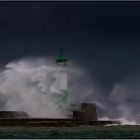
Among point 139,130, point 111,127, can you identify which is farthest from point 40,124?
point 139,130

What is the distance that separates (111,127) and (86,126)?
3.14 meters

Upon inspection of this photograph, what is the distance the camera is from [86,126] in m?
44.7

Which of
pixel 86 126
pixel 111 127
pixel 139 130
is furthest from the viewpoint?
pixel 86 126

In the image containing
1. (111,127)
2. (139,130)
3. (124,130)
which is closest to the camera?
(139,130)

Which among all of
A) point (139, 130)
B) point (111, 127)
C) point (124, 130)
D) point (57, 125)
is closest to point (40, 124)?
point (57, 125)

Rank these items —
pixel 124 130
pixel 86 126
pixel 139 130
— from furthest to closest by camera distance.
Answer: pixel 86 126 < pixel 124 130 < pixel 139 130

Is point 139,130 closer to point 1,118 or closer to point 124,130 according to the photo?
point 124,130

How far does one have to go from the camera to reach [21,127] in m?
44.0

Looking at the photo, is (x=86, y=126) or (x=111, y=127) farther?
(x=86, y=126)

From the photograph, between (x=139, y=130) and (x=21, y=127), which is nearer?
(x=139, y=130)

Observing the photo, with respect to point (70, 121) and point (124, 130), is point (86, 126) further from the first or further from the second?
point (124, 130)

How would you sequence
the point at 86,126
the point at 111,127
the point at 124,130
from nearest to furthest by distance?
the point at 124,130 < the point at 111,127 < the point at 86,126

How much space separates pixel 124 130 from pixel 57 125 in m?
7.51

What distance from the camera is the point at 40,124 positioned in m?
45.2
